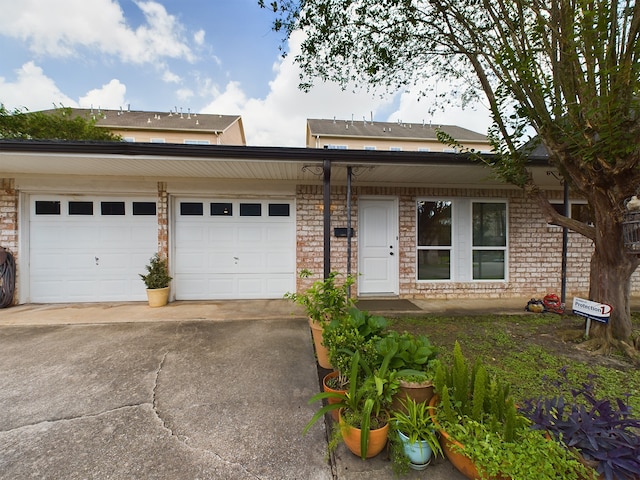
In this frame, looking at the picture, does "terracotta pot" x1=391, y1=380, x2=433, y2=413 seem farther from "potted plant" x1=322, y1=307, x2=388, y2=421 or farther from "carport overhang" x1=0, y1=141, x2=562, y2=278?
"carport overhang" x1=0, y1=141, x2=562, y2=278

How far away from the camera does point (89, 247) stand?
5035 mm

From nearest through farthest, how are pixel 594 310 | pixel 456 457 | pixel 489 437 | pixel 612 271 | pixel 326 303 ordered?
pixel 489 437
pixel 456 457
pixel 326 303
pixel 594 310
pixel 612 271

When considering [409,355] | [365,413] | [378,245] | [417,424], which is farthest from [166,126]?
[417,424]

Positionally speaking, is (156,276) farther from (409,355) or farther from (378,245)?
(409,355)

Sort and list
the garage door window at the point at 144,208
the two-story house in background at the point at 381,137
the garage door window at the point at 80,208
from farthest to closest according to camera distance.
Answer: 1. the two-story house in background at the point at 381,137
2. the garage door window at the point at 144,208
3. the garage door window at the point at 80,208

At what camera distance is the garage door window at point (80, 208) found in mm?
4984

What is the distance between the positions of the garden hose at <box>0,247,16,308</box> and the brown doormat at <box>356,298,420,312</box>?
236 inches

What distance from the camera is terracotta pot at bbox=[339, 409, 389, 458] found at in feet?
5.10

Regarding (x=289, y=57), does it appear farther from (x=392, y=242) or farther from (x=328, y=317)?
(x=328, y=317)

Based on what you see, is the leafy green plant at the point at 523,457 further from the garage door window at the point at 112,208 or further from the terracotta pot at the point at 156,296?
the garage door window at the point at 112,208

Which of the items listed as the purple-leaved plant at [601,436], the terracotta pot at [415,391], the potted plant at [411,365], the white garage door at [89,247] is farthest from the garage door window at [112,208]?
the purple-leaved plant at [601,436]

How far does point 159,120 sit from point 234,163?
42.2ft

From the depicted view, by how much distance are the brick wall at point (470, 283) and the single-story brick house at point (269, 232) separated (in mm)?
21

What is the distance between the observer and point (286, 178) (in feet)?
16.9
